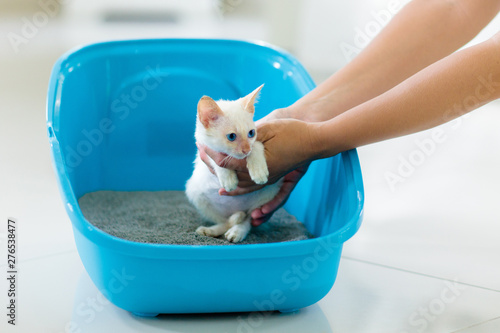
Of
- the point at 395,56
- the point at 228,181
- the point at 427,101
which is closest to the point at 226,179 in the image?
the point at 228,181

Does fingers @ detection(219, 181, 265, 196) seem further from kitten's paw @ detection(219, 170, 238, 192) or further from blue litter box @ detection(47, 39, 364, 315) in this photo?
blue litter box @ detection(47, 39, 364, 315)

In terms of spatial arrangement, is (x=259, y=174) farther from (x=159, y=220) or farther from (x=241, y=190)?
(x=159, y=220)

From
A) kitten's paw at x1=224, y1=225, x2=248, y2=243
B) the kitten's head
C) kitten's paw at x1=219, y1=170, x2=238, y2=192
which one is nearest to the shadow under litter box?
kitten's paw at x1=224, y1=225, x2=248, y2=243

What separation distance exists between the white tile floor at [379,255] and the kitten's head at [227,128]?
32 centimetres

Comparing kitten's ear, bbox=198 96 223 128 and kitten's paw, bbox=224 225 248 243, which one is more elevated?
kitten's ear, bbox=198 96 223 128

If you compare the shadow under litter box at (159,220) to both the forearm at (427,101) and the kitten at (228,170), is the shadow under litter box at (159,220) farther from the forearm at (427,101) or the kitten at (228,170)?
the forearm at (427,101)

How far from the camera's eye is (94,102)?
5.18ft

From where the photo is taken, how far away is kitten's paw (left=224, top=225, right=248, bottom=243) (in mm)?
1184

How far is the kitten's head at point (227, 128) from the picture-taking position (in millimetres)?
1030

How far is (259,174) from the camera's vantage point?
1.07 m

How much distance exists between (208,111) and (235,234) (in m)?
0.29

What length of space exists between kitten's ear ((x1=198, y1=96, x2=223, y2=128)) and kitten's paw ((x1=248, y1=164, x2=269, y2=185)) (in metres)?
0.12

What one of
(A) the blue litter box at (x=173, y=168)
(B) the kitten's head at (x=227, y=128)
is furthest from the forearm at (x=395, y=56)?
(B) the kitten's head at (x=227, y=128)

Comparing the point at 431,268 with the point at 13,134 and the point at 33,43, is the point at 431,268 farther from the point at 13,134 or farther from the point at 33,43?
the point at 33,43
